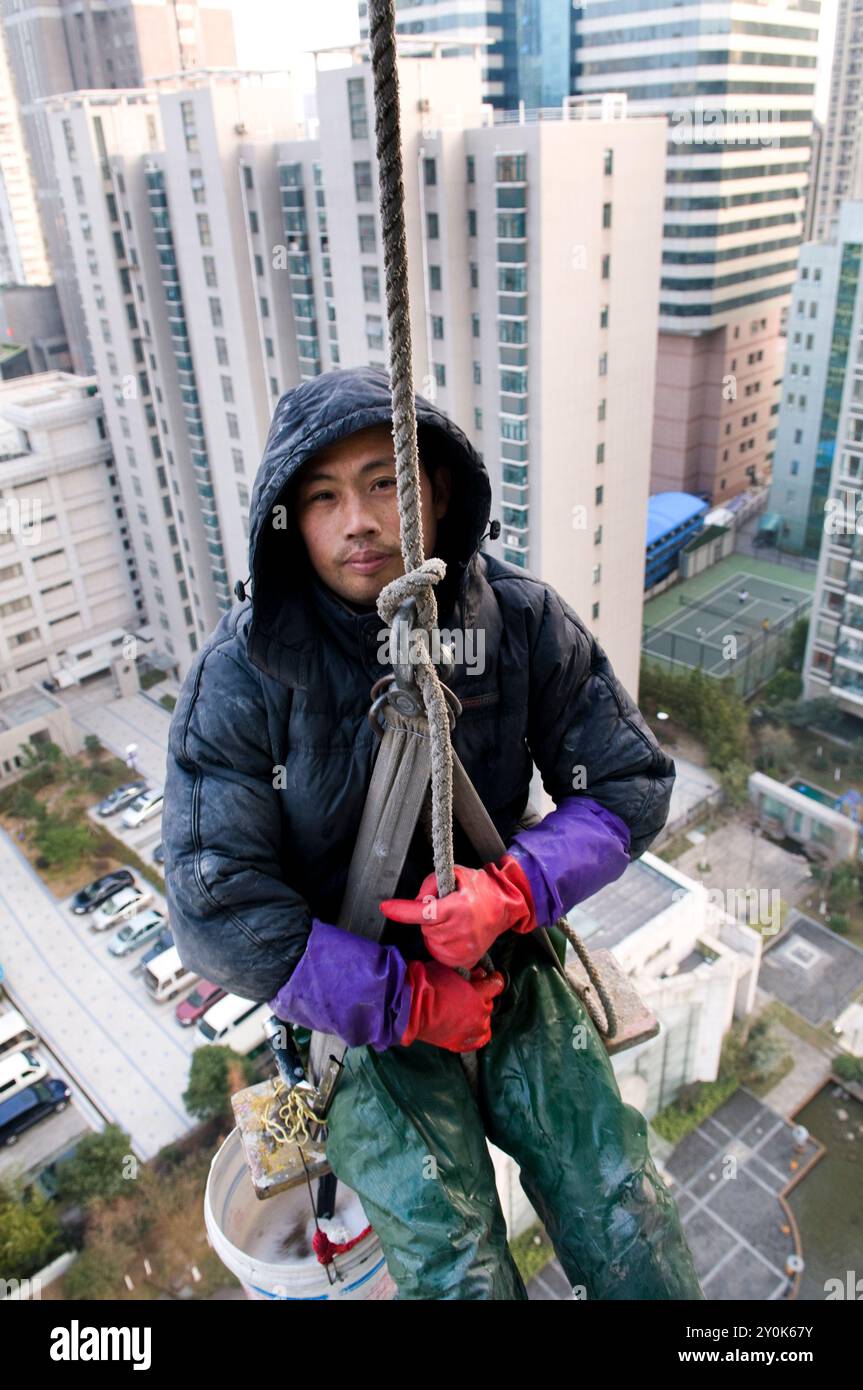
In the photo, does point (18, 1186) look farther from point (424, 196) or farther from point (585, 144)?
point (585, 144)

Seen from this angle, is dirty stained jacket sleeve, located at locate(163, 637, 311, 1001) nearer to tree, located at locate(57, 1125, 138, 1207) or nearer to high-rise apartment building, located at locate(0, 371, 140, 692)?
tree, located at locate(57, 1125, 138, 1207)

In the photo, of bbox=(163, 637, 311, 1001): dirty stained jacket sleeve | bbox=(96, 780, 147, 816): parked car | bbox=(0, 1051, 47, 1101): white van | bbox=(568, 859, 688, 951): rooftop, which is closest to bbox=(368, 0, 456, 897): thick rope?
bbox=(163, 637, 311, 1001): dirty stained jacket sleeve

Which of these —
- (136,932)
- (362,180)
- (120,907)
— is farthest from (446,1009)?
(120,907)

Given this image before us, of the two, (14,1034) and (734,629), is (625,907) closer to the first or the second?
(14,1034)

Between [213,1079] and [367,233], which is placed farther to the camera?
[367,233]

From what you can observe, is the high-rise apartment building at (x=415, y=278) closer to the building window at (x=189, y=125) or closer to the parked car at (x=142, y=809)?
the building window at (x=189, y=125)

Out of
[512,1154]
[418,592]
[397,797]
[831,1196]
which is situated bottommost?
[831,1196]

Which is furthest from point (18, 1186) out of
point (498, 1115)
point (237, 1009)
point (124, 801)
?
point (498, 1115)

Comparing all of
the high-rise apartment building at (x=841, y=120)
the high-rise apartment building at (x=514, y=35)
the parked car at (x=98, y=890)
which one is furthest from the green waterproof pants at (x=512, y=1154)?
the high-rise apartment building at (x=841, y=120)
